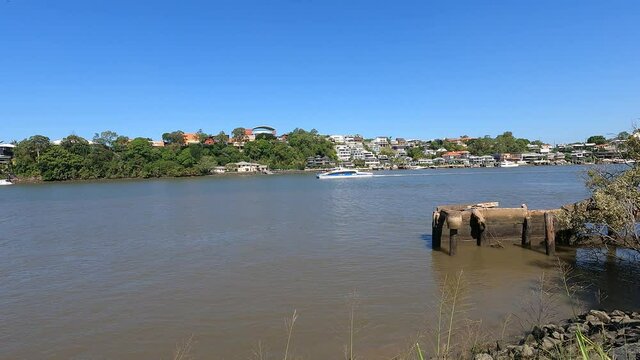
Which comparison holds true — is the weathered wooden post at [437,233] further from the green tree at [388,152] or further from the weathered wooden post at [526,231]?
the green tree at [388,152]

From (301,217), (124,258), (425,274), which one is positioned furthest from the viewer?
(301,217)

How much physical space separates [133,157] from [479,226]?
121m

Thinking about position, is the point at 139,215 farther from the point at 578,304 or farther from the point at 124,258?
the point at 578,304

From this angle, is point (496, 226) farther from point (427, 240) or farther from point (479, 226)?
point (427, 240)

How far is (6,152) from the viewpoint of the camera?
12162 cm

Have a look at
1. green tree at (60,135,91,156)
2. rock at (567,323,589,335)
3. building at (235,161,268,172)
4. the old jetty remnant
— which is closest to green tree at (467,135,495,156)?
building at (235,161,268,172)

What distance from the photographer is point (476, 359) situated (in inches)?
264

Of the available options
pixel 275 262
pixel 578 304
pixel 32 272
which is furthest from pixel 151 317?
pixel 578 304

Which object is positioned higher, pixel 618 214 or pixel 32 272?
pixel 618 214

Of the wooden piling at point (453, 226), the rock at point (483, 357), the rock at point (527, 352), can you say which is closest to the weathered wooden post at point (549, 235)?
the wooden piling at point (453, 226)

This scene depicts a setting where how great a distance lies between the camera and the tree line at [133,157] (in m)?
108

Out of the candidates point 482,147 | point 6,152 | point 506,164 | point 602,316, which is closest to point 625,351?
point 602,316

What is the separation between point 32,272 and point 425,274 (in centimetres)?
1411

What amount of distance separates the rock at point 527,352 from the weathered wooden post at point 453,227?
27.7 feet
